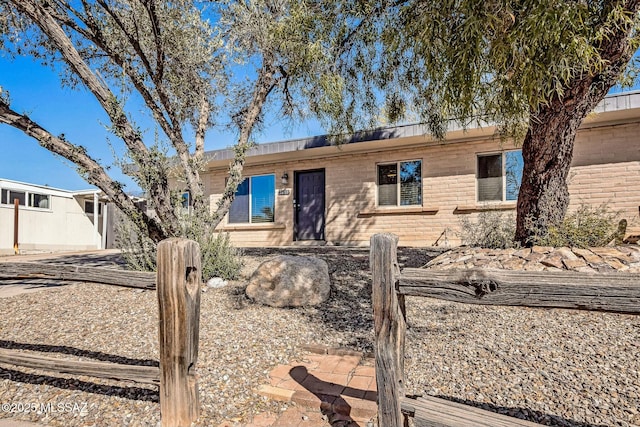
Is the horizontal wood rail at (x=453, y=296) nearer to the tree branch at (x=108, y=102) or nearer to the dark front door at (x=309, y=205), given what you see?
the tree branch at (x=108, y=102)

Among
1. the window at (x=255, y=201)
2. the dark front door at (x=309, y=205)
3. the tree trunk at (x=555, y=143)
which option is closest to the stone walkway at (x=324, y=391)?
the tree trunk at (x=555, y=143)

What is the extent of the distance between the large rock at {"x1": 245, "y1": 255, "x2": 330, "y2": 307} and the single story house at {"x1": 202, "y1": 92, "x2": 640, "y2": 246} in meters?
5.17

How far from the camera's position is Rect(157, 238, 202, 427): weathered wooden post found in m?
2.04

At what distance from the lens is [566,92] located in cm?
451

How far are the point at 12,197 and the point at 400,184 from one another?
13.5m

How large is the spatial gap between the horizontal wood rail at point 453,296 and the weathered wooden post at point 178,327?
1.04 metres

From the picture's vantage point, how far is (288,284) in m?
4.25

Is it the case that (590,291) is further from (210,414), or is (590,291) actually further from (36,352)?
(36,352)

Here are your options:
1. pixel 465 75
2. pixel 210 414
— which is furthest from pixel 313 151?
pixel 210 414

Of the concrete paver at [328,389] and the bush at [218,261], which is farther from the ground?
the bush at [218,261]

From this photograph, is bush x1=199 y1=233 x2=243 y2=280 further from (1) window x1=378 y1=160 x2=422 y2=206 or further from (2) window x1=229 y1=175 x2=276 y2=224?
(2) window x1=229 y1=175 x2=276 y2=224

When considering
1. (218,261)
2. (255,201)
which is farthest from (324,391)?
(255,201)

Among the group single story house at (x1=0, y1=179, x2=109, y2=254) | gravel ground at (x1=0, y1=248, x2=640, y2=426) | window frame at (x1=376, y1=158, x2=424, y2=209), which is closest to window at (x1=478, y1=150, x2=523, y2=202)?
window frame at (x1=376, y1=158, x2=424, y2=209)

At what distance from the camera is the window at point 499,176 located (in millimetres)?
8477
